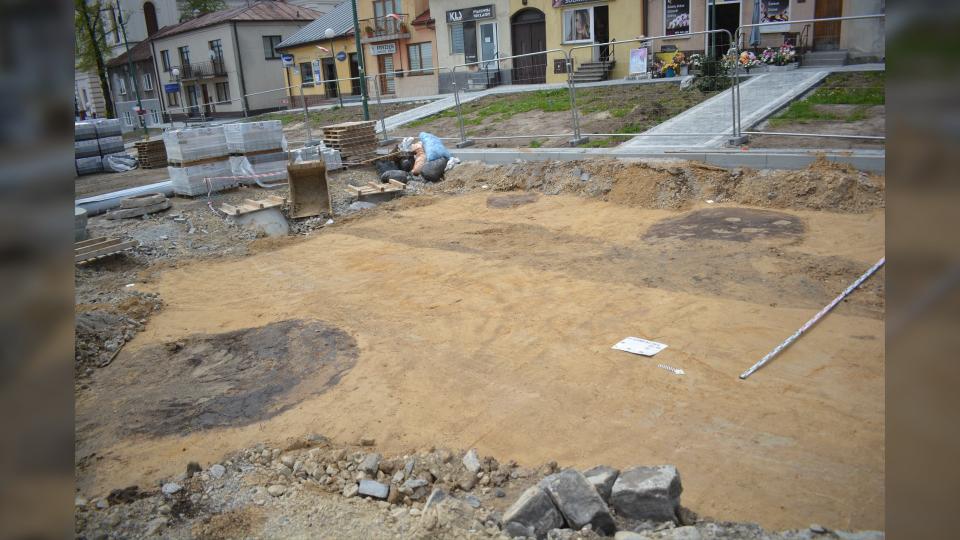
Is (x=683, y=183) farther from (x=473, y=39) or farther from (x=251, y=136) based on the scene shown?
(x=473, y=39)

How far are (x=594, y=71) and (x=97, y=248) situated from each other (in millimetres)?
21411

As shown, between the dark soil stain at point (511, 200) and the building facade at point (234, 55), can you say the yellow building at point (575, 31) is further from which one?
the building facade at point (234, 55)

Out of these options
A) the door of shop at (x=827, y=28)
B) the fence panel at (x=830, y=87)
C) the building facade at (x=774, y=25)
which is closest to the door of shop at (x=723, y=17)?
the building facade at (x=774, y=25)

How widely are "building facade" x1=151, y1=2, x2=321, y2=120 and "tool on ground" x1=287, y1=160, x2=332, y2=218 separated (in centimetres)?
3158

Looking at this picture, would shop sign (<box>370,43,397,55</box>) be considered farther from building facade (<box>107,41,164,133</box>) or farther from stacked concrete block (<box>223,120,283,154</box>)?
stacked concrete block (<box>223,120,283,154</box>)

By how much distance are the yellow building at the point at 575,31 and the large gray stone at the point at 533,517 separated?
25575mm

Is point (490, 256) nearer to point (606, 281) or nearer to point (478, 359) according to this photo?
point (606, 281)

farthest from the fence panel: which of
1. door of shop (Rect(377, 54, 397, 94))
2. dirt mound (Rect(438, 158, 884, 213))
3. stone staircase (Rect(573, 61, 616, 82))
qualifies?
door of shop (Rect(377, 54, 397, 94))

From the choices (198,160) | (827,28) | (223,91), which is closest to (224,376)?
(198,160)

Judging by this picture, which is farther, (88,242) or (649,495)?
(88,242)

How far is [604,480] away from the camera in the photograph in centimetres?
450

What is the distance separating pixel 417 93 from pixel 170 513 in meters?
33.4
